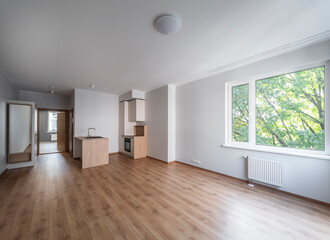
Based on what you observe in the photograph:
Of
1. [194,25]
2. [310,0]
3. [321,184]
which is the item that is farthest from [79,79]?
[321,184]

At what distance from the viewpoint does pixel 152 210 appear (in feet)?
6.70

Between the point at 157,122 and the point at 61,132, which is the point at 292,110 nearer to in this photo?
the point at 157,122

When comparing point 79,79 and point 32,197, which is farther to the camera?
point 79,79

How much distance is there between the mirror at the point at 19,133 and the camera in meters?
4.01

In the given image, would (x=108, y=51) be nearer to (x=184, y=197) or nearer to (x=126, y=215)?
(x=126, y=215)

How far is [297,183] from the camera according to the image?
7.86ft

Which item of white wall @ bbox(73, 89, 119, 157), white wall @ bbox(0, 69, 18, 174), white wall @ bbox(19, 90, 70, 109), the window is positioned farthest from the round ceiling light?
the window

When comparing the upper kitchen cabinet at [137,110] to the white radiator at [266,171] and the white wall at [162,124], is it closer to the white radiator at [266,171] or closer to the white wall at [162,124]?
the white wall at [162,124]

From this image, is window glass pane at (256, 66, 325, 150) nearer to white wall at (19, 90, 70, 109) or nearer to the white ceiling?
the white ceiling

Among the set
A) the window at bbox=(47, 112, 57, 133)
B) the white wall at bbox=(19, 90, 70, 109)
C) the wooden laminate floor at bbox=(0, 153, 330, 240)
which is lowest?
the wooden laminate floor at bbox=(0, 153, 330, 240)

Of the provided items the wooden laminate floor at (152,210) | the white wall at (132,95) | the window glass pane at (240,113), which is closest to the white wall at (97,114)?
the white wall at (132,95)

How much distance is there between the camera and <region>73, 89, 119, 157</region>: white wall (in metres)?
5.20

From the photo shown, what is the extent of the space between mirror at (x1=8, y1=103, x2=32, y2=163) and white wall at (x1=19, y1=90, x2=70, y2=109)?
162 centimetres

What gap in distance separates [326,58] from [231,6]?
1962mm
